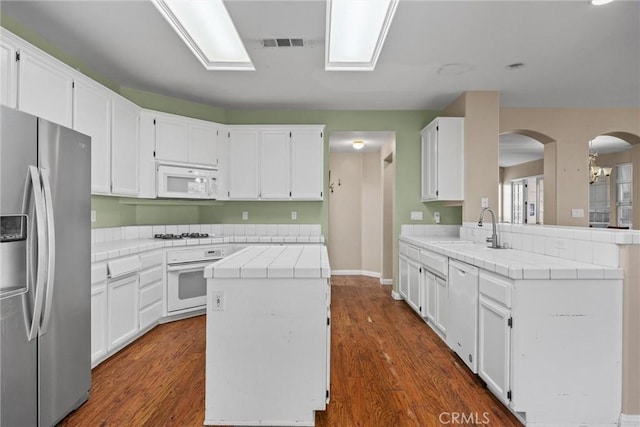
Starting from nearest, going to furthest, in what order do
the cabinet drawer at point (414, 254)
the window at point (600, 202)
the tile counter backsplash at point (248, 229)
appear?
1. the cabinet drawer at point (414, 254)
2. the tile counter backsplash at point (248, 229)
3. the window at point (600, 202)

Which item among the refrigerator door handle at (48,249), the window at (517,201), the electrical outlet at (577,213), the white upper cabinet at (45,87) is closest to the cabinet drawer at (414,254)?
the electrical outlet at (577,213)

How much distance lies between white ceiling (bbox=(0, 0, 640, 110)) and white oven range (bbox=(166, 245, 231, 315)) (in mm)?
1915

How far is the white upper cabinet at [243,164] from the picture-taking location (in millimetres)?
4324

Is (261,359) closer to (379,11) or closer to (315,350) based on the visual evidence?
(315,350)

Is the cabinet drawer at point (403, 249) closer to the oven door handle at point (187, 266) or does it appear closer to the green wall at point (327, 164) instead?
the green wall at point (327, 164)

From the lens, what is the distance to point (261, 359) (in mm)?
1768

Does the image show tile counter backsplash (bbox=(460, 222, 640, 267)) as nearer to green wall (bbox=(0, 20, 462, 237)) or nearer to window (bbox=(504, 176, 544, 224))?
green wall (bbox=(0, 20, 462, 237))

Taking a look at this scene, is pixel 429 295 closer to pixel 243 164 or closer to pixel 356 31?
pixel 356 31

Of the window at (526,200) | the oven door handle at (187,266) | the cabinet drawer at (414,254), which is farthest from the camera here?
the window at (526,200)

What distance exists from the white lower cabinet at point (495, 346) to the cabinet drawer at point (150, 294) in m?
2.94

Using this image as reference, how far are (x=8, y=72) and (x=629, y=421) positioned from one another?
14.1ft

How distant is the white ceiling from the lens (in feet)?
7.57
